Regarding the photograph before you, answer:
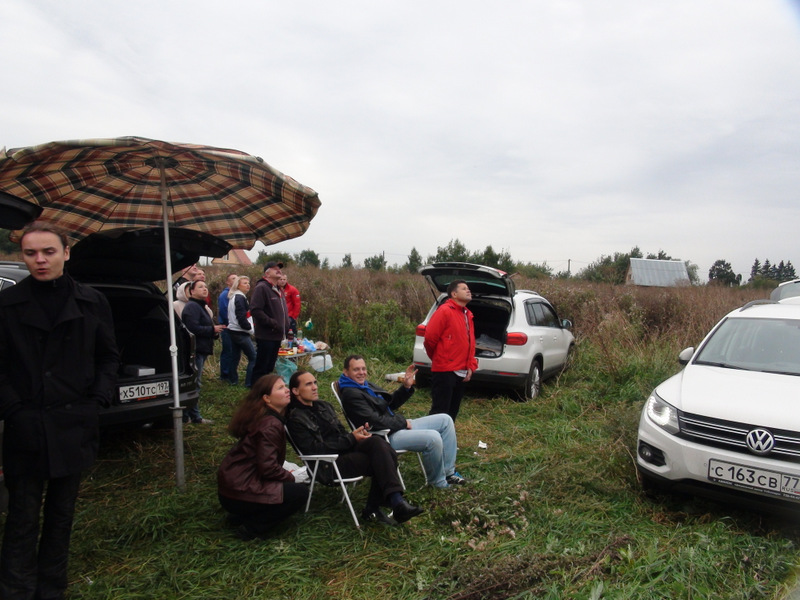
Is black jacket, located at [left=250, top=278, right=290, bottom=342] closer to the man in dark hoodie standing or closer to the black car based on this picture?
the man in dark hoodie standing

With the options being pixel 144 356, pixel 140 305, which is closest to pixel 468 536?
pixel 144 356

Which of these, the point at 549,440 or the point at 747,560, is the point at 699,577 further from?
the point at 549,440

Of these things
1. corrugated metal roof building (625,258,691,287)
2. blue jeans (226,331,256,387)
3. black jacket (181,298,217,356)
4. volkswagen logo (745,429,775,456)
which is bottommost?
volkswagen logo (745,429,775,456)

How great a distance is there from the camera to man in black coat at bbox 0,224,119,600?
250cm

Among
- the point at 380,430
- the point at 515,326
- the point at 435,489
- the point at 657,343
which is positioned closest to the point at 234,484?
the point at 380,430

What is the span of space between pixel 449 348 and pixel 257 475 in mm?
2345

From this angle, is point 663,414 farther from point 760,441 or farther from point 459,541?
point 459,541

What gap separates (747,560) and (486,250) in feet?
77.6

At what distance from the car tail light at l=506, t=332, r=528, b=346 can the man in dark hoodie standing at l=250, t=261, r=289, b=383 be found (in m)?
2.94

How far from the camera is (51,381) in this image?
2.54 meters

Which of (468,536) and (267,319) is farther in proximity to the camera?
(267,319)

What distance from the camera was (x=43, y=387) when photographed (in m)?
2.52

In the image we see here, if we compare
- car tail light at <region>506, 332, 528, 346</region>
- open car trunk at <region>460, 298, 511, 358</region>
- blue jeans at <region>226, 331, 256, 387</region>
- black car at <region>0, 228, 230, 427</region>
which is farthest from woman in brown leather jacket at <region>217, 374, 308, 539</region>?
open car trunk at <region>460, 298, 511, 358</region>

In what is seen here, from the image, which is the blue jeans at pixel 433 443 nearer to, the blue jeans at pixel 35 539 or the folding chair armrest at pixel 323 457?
the folding chair armrest at pixel 323 457
